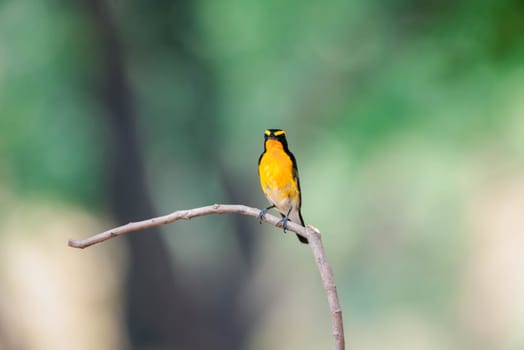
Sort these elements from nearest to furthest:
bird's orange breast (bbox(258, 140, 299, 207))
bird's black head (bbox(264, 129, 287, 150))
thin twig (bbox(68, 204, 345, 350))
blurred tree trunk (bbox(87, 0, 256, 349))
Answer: thin twig (bbox(68, 204, 345, 350)) < bird's black head (bbox(264, 129, 287, 150)) < bird's orange breast (bbox(258, 140, 299, 207)) < blurred tree trunk (bbox(87, 0, 256, 349))

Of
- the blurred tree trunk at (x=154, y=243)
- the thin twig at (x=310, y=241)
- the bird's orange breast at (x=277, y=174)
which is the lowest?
the thin twig at (x=310, y=241)

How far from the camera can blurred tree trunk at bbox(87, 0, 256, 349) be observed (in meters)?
4.57

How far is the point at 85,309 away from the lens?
5.02 metres

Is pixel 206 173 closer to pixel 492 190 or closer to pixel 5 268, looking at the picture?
pixel 5 268

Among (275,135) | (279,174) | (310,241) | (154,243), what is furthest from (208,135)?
(310,241)

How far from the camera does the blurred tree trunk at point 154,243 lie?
4.57 metres

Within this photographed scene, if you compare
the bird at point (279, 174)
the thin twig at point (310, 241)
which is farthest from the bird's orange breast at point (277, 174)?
the thin twig at point (310, 241)

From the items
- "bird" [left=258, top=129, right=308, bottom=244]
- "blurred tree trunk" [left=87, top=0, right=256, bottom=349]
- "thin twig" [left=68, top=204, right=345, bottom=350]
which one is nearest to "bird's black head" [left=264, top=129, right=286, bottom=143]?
"bird" [left=258, top=129, right=308, bottom=244]

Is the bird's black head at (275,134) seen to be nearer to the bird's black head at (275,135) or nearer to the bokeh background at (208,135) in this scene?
the bird's black head at (275,135)

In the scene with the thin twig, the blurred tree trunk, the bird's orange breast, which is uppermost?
the blurred tree trunk

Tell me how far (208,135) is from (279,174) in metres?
2.93

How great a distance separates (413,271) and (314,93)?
146 cm

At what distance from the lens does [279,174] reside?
197 cm

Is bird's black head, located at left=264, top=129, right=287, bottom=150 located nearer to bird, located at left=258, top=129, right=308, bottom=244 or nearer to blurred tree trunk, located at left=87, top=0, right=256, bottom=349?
bird, located at left=258, top=129, right=308, bottom=244
